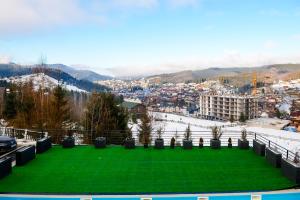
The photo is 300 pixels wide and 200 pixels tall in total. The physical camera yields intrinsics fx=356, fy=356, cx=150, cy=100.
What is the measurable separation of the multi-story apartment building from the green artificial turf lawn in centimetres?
8648

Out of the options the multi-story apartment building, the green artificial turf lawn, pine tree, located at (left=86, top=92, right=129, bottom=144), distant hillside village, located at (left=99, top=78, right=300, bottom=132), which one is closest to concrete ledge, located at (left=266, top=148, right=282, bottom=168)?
the green artificial turf lawn

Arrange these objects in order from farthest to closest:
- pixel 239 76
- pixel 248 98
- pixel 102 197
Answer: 1. pixel 239 76
2. pixel 248 98
3. pixel 102 197

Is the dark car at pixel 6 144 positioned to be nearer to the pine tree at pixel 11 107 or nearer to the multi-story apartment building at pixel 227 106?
the pine tree at pixel 11 107

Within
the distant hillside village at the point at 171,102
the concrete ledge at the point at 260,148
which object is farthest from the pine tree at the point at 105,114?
the concrete ledge at the point at 260,148

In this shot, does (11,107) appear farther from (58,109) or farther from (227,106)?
(227,106)

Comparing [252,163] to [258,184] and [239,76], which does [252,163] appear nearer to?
[258,184]

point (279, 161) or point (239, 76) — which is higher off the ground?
point (239, 76)

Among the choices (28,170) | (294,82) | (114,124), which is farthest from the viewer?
(294,82)

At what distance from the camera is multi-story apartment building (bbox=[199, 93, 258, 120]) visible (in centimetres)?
10000

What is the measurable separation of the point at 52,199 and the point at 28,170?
3.26m

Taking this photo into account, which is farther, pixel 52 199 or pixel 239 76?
pixel 239 76

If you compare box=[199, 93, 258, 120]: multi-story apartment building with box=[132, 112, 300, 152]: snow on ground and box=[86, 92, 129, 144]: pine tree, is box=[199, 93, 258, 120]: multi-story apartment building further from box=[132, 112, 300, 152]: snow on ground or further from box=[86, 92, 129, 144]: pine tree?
box=[86, 92, 129, 144]: pine tree

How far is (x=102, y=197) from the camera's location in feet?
26.6

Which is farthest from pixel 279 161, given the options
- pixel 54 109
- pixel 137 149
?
pixel 54 109
